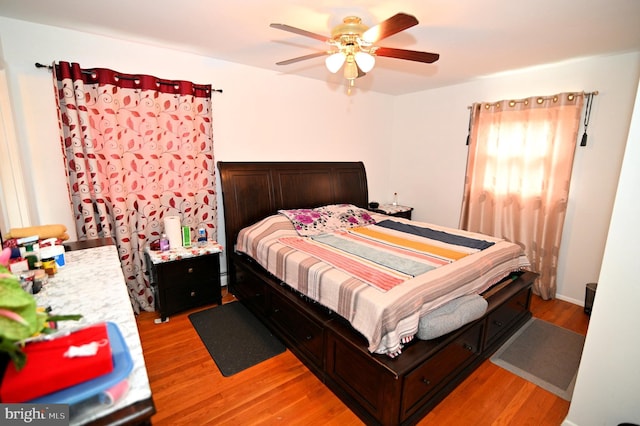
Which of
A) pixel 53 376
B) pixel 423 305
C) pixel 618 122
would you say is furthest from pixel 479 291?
pixel 53 376

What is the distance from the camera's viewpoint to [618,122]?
273 cm

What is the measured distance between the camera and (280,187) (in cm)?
344

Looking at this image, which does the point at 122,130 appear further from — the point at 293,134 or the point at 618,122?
the point at 618,122

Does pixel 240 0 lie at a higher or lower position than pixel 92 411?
higher

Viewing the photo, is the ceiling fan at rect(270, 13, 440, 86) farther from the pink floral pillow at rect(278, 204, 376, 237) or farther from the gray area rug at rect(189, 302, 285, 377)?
the gray area rug at rect(189, 302, 285, 377)

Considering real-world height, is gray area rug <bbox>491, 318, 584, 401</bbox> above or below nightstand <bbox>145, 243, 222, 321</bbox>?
below

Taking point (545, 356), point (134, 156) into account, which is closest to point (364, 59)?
point (134, 156)

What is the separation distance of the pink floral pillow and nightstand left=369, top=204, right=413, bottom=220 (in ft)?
2.35

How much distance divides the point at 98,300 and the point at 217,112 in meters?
2.29

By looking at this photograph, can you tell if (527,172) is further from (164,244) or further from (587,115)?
(164,244)

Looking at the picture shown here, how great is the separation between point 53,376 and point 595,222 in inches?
161

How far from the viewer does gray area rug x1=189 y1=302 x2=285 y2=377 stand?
221cm

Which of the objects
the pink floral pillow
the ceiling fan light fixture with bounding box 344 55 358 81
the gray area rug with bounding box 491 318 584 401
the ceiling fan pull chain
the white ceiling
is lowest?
the gray area rug with bounding box 491 318 584 401

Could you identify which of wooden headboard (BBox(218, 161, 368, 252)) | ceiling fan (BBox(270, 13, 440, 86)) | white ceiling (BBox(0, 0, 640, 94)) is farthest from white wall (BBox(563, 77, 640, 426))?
wooden headboard (BBox(218, 161, 368, 252))
